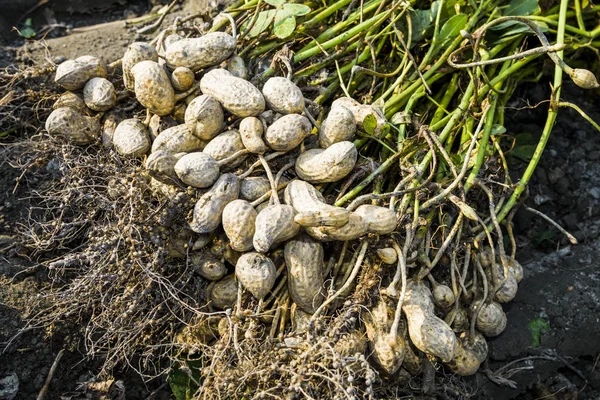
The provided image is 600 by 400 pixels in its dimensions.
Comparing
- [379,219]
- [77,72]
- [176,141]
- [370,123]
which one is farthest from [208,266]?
[77,72]

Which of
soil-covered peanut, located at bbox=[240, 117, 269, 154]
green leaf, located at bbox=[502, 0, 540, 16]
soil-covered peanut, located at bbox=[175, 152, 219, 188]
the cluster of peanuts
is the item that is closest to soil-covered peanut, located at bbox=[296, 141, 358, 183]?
the cluster of peanuts

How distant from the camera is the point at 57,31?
2326 mm

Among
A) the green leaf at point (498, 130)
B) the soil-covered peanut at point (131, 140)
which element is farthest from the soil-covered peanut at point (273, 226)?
the green leaf at point (498, 130)

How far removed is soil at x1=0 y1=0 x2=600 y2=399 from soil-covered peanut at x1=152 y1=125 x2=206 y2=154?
461 mm

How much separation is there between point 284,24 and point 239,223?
0.67m

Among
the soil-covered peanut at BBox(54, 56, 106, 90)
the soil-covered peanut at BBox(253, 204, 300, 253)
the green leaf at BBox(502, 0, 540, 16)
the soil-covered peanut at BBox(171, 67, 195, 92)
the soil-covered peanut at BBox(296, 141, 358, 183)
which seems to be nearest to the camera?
the soil-covered peanut at BBox(253, 204, 300, 253)

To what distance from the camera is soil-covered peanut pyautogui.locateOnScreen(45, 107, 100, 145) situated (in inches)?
65.4

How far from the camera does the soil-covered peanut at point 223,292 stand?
1.53 metres

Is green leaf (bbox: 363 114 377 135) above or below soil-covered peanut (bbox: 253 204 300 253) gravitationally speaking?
above

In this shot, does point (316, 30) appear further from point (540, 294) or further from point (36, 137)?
point (540, 294)

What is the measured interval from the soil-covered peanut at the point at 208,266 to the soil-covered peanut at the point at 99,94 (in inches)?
21.6

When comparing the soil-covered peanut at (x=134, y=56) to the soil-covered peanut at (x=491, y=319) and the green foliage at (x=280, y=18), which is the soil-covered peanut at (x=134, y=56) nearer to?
the green foliage at (x=280, y=18)

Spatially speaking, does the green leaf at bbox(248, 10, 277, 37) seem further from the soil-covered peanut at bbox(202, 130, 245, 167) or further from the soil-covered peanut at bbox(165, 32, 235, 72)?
the soil-covered peanut at bbox(202, 130, 245, 167)

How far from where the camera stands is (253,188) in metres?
1.53
